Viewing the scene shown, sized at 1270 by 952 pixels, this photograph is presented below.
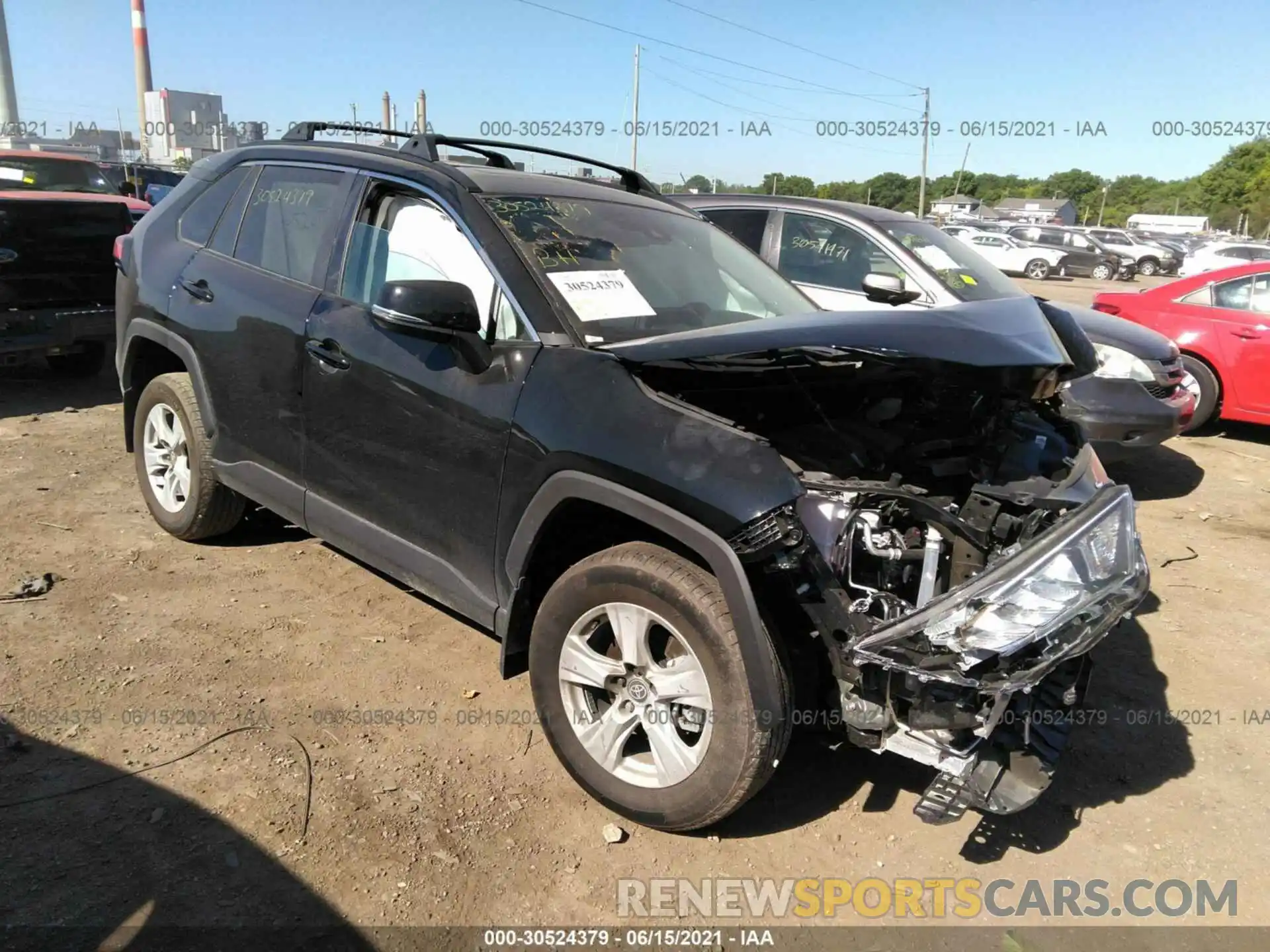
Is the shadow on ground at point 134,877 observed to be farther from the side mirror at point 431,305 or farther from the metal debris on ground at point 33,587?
the side mirror at point 431,305

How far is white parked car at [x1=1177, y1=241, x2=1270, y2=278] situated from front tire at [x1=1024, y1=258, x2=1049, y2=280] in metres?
3.96

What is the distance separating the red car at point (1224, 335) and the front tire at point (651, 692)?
6.58 m

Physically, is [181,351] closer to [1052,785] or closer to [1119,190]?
[1052,785]

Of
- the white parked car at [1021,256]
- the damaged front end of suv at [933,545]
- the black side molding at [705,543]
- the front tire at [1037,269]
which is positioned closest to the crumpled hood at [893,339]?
the damaged front end of suv at [933,545]

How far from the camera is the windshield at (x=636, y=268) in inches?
120

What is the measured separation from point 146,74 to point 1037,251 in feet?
228

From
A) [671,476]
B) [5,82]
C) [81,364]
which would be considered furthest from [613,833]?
[5,82]

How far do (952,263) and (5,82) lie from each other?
56071 mm

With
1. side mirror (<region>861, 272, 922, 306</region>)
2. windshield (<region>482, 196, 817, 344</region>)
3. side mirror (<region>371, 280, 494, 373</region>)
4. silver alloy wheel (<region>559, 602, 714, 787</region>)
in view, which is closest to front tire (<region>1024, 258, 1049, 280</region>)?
side mirror (<region>861, 272, 922, 306</region>)

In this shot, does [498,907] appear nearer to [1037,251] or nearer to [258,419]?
[258,419]

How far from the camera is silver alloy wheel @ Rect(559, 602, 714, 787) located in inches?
101

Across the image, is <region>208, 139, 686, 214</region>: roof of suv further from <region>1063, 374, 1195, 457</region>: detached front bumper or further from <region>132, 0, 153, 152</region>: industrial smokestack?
<region>132, 0, 153, 152</region>: industrial smokestack

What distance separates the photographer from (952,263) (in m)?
6.57

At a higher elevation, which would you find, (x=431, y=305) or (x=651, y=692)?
(x=431, y=305)
